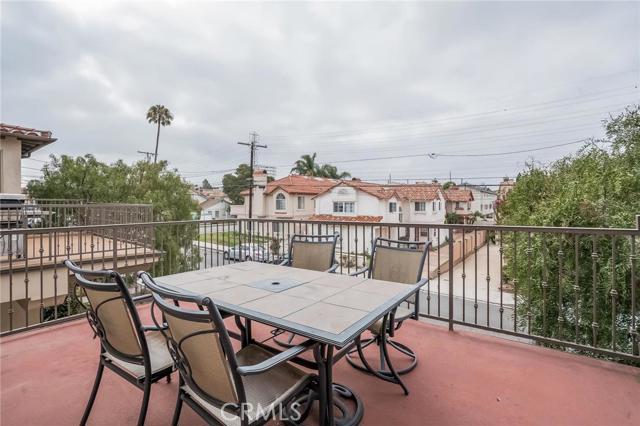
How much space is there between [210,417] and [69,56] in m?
8.45

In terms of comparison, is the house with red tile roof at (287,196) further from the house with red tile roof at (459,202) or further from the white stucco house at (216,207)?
the white stucco house at (216,207)

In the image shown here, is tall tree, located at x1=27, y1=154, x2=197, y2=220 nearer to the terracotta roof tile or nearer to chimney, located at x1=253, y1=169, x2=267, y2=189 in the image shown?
the terracotta roof tile

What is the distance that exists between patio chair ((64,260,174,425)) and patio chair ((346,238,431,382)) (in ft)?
4.30

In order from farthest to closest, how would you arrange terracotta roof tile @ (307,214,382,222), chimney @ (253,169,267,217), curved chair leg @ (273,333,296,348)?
chimney @ (253,169,267,217) < terracotta roof tile @ (307,214,382,222) < curved chair leg @ (273,333,296,348)

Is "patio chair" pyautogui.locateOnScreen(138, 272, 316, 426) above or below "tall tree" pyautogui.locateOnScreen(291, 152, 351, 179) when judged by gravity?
below

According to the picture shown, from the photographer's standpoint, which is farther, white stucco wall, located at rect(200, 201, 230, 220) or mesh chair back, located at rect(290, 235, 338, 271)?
white stucco wall, located at rect(200, 201, 230, 220)

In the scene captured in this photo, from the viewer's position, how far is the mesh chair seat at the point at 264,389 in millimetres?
1241

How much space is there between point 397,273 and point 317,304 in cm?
120

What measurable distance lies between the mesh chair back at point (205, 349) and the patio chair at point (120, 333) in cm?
29

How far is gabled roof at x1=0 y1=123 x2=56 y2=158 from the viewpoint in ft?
25.1

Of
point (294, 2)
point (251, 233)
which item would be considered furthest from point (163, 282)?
point (294, 2)

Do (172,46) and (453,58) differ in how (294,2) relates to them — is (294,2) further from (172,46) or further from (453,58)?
(453,58)

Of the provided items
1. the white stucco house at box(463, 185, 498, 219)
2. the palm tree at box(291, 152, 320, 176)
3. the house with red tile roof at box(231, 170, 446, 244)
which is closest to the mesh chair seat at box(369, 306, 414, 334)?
the house with red tile roof at box(231, 170, 446, 244)

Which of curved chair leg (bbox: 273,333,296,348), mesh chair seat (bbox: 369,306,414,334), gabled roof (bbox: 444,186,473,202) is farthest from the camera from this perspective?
gabled roof (bbox: 444,186,473,202)
